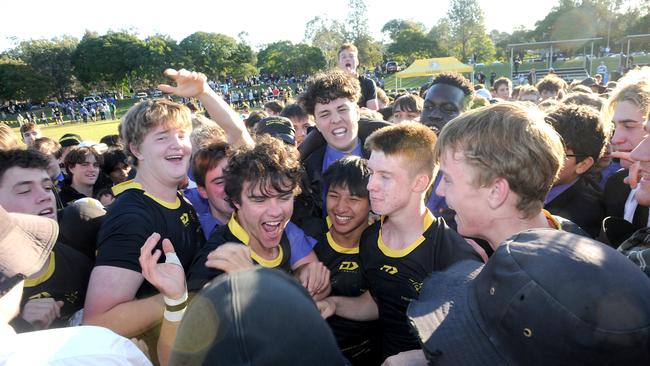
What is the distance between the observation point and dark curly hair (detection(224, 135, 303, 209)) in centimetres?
280

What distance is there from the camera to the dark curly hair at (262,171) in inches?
110

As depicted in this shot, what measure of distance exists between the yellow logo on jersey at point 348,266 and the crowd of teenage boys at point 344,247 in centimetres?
3

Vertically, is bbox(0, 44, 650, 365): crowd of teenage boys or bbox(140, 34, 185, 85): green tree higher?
bbox(140, 34, 185, 85): green tree

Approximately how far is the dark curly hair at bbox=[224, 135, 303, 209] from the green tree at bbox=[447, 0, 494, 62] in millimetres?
74336

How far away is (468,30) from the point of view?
7112 cm

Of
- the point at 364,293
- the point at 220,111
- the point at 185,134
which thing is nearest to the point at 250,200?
the point at 185,134

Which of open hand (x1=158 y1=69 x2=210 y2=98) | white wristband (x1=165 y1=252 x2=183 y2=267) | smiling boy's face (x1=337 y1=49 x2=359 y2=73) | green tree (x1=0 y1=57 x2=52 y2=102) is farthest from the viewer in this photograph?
green tree (x1=0 y1=57 x2=52 y2=102)

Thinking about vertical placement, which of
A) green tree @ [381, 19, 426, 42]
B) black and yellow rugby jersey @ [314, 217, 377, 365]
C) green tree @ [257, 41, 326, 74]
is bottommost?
black and yellow rugby jersey @ [314, 217, 377, 365]

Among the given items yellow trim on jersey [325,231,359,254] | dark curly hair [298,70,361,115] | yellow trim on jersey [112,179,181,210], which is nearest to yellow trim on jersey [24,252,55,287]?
yellow trim on jersey [112,179,181,210]

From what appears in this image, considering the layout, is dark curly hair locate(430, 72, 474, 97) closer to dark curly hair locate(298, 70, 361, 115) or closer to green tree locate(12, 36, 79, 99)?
dark curly hair locate(298, 70, 361, 115)

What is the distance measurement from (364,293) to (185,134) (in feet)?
6.07

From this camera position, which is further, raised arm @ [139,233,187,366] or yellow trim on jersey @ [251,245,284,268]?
yellow trim on jersey @ [251,245,284,268]

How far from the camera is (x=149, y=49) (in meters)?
79.8

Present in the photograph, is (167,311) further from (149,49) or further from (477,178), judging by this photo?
(149,49)
